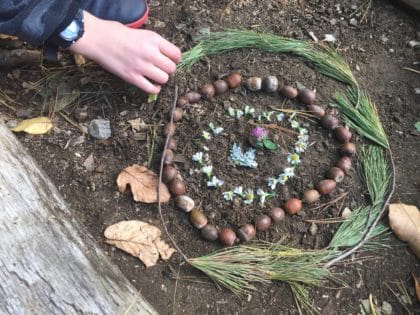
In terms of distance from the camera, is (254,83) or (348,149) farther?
(254,83)

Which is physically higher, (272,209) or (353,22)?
(353,22)

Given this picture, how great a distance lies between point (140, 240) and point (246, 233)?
0.37m

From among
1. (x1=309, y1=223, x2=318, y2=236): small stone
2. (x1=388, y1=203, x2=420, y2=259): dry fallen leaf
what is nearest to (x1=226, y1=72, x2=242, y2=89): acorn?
(x1=309, y1=223, x2=318, y2=236): small stone

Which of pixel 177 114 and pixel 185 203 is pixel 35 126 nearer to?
pixel 177 114

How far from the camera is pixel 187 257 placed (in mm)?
1813

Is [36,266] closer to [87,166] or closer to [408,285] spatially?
[87,166]

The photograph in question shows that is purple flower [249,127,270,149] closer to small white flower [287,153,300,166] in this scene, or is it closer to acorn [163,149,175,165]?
small white flower [287,153,300,166]

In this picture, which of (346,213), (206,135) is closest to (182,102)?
(206,135)

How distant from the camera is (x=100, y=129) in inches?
79.3

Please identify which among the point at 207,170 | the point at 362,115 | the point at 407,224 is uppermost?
the point at 362,115

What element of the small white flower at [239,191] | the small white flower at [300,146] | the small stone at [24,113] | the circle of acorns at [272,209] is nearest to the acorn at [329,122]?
the circle of acorns at [272,209]

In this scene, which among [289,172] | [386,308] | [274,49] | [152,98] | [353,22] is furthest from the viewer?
[353,22]

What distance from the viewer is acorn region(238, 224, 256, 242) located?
182cm

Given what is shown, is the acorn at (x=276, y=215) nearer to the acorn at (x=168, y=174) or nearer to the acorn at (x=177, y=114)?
the acorn at (x=168, y=174)
